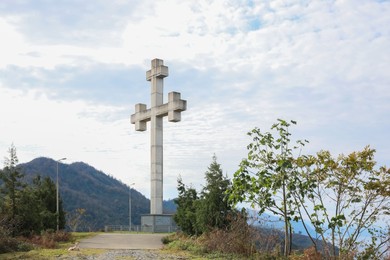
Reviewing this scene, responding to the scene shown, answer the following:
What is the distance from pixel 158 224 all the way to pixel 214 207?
13596mm

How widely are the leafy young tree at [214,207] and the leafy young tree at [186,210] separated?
1918 millimetres

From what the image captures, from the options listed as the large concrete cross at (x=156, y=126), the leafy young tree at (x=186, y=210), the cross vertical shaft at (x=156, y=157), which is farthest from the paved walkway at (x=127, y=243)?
the large concrete cross at (x=156, y=126)

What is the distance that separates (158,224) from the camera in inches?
1417

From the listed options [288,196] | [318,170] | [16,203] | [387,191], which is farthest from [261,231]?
[16,203]

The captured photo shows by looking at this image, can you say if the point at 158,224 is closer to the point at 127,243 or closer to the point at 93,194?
the point at 127,243

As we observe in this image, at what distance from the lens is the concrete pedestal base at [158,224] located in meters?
35.9

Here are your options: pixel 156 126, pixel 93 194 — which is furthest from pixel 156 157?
pixel 93 194

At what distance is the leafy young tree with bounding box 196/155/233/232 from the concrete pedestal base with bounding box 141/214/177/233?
1184 cm

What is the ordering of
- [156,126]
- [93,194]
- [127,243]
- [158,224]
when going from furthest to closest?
[93,194] < [158,224] < [156,126] < [127,243]

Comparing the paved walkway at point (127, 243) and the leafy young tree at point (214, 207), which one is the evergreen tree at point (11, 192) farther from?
the leafy young tree at point (214, 207)

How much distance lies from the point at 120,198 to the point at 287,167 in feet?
323

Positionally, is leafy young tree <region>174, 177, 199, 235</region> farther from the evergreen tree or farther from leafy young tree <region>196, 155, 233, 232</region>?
the evergreen tree

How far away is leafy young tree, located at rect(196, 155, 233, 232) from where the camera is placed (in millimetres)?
23016

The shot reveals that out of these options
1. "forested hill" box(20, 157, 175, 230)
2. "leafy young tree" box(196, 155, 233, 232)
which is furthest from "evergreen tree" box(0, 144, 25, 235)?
"forested hill" box(20, 157, 175, 230)
